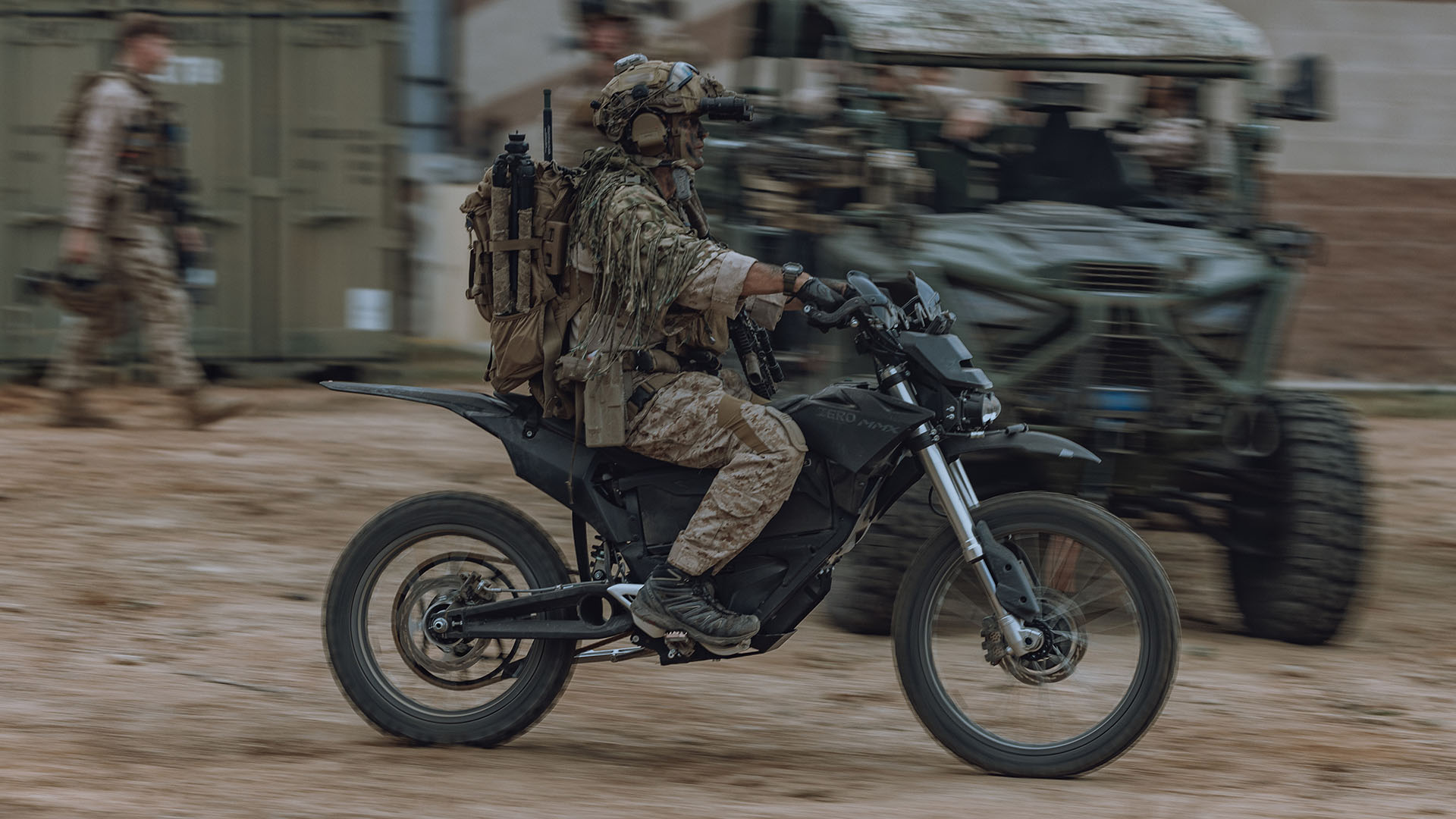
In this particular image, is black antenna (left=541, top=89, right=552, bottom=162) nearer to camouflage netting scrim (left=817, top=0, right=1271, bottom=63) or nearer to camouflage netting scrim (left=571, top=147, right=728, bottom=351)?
camouflage netting scrim (left=571, top=147, right=728, bottom=351)

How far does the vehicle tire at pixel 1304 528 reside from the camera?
6.36 metres

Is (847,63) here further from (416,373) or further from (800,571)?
(416,373)

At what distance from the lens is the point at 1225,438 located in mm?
6203

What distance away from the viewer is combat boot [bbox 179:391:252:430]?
9.52 m

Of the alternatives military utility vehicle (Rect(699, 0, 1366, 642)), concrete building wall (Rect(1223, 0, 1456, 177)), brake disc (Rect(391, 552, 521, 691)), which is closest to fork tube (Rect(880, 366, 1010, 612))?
brake disc (Rect(391, 552, 521, 691))

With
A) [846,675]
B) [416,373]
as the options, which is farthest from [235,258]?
[846,675]

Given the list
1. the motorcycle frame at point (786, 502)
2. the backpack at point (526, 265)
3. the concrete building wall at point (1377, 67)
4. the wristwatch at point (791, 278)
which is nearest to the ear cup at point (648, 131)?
the backpack at point (526, 265)

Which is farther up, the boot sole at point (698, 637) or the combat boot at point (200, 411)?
the boot sole at point (698, 637)

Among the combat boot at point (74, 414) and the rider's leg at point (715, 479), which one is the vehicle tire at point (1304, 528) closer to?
the rider's leg at point (715, 479)

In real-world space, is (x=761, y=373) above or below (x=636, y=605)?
above

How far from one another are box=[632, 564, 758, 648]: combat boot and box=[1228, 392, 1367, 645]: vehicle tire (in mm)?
2665

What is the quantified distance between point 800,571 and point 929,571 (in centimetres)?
33

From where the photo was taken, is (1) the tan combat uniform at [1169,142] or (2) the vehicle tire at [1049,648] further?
(1) the tan combat uniform at [1169,142]

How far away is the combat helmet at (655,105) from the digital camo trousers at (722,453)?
2.01 ft
